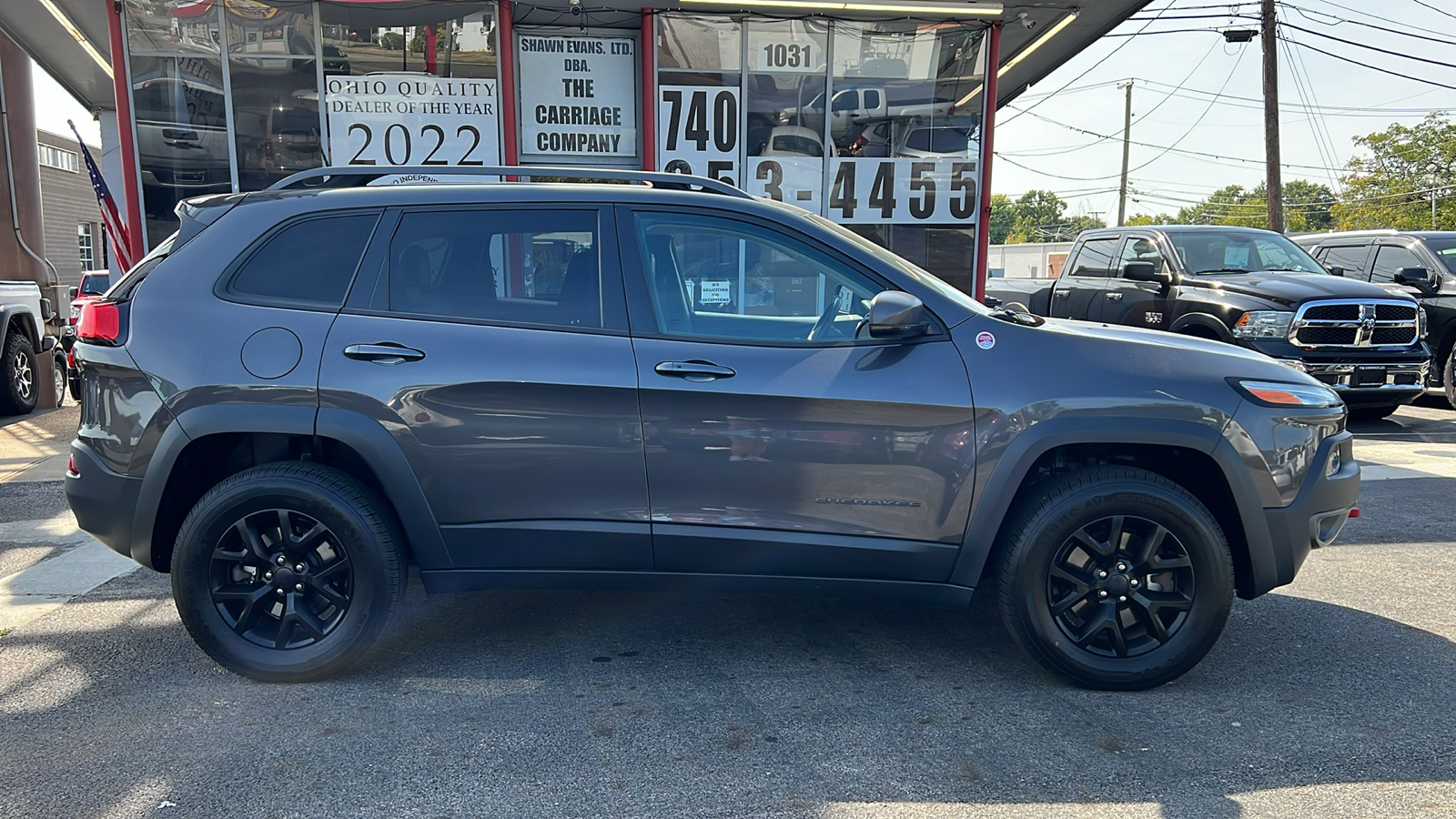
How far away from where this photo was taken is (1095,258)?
11359mm

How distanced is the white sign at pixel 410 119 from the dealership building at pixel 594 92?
0.06 ft

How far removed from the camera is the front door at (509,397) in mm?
3631

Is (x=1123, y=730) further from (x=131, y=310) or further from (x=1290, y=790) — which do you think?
(x=131, y=310)

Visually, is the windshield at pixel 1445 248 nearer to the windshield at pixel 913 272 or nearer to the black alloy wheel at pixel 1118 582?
the black alloy wheel at pixel 1118 582

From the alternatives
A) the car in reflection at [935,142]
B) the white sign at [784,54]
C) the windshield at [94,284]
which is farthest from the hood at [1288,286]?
the windshield at [94,284]

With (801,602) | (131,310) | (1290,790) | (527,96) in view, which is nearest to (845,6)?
(527,96)

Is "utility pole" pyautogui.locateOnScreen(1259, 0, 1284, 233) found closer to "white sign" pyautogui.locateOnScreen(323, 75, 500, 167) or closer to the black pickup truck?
the black pickup truck

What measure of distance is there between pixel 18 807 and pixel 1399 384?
10781 millimetres

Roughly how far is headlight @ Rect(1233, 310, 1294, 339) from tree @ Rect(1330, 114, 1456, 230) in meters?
54.5

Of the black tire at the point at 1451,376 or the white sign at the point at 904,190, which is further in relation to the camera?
the black tire at the point at 1451,376

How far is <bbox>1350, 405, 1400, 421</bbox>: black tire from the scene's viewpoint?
423 inches

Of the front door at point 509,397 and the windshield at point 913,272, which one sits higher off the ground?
the windshield at point 913,272

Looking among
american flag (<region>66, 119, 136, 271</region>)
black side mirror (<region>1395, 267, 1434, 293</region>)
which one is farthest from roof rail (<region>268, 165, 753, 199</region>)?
black side mirror (<region>1395, 267, 1434, 293</region>)

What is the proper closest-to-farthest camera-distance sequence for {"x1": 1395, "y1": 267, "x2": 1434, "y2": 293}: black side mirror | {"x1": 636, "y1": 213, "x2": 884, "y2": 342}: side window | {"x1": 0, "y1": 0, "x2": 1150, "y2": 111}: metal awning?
{"x1": 636, "y1": 213, "x2": 884, "y2": 342}: side window
{"x1": 0, "y1": 0, "x2": 1150, "y2": 111}: metal awning
{"x1": 1395, "y1": 267, "x2": 1434, "y2": 293}: black side mirror
